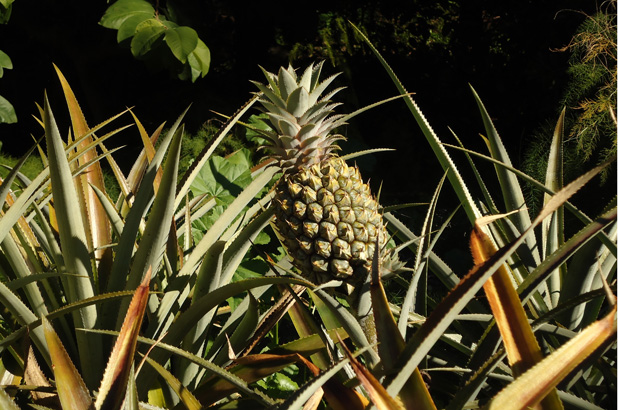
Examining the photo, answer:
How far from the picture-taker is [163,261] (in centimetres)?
171

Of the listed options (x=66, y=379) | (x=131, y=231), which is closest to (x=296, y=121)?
(x=131, y=231)

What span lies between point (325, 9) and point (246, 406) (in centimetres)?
292

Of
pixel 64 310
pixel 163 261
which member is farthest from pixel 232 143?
pixel 64 310

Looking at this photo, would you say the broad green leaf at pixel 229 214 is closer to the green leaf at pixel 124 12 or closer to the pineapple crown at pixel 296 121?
the pineapple crown at pixel 296 121

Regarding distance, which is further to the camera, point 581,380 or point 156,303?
point 156,303

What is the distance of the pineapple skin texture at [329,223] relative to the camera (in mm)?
1253

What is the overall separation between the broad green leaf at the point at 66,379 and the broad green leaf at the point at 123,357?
6 centimetres

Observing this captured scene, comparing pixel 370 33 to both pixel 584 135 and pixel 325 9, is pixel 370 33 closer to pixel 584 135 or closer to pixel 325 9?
pixel 325 9

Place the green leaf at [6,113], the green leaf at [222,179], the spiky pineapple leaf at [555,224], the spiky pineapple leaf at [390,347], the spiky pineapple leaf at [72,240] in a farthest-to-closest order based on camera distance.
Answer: the green leaf at [6,113] → the green leaf at [222,179] → the spiky pineapple leaf at [555,224] → the spiky pineapple leaf at [72,240] → the spiky pineapple leaf at [390,347]

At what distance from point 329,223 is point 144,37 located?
1.90 m

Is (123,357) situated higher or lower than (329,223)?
lower

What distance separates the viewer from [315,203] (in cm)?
127

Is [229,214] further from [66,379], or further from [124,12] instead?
[124,12]

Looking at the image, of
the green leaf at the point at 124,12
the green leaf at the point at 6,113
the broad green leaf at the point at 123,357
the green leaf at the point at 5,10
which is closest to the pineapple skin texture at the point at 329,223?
the broad green leaf at the point at 123,357
